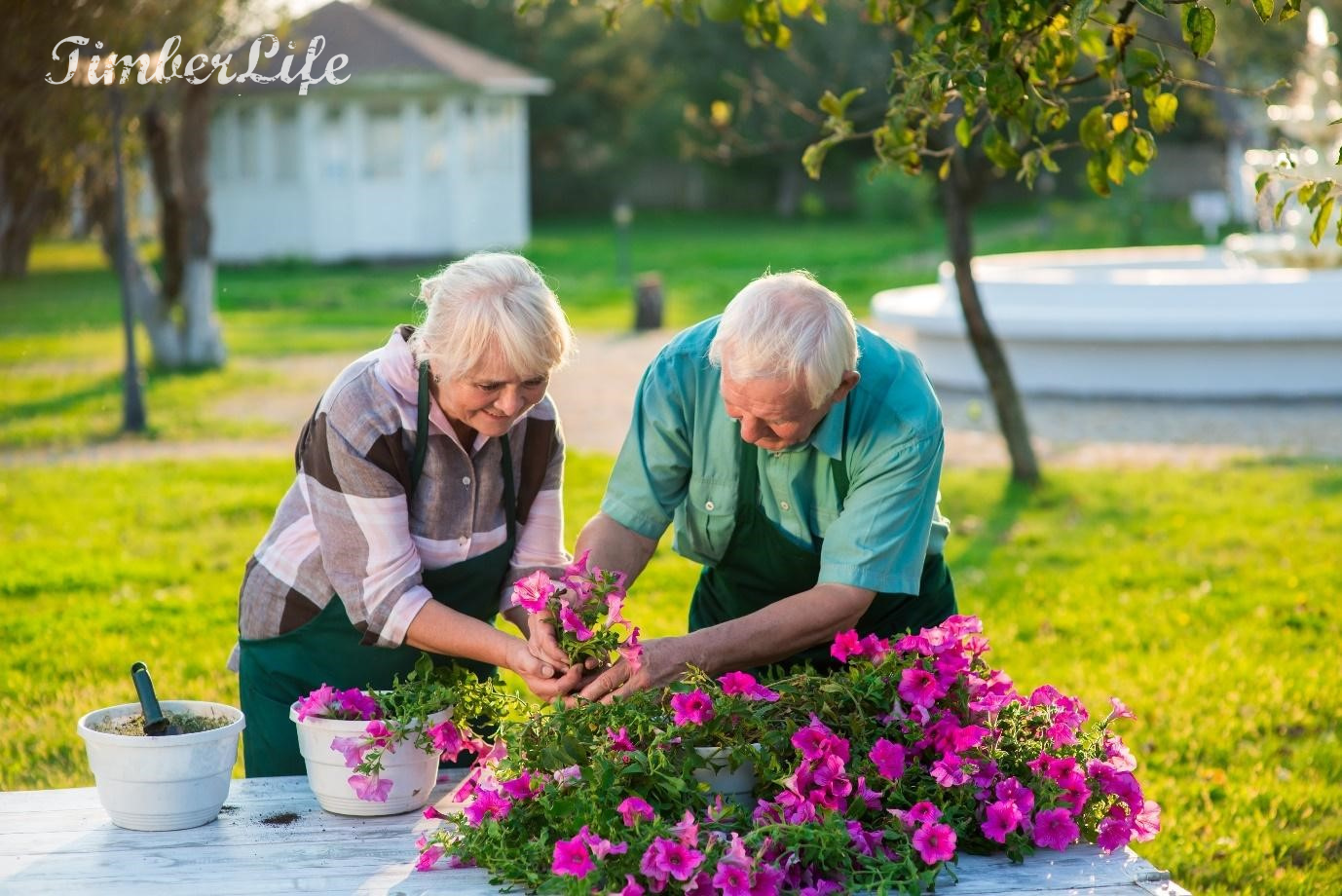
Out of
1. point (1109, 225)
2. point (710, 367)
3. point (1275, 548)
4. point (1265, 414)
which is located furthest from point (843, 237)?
point (710, 367)

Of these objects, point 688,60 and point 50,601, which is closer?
point 50,601

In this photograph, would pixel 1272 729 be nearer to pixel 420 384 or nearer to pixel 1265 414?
pixel 420 384

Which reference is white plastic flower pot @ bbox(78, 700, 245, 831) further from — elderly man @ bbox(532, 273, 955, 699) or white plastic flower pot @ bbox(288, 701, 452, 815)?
elderly man @ bbox(532, 273, 955, 699)

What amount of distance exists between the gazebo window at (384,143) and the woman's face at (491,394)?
78.8ft

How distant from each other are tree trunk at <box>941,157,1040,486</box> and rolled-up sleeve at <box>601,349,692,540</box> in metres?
4.68

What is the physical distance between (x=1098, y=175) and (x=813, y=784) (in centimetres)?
153

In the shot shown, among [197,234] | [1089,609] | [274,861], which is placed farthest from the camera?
[197,234]

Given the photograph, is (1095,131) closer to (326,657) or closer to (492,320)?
(492,320)

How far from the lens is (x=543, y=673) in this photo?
2480 mm

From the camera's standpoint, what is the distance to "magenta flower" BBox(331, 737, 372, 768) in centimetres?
240

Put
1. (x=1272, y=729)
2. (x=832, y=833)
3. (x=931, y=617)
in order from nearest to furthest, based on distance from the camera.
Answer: (x=832, y=833), (x=931, y=617), (x=1272, y=729)

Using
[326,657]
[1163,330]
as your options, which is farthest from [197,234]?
[326,657]

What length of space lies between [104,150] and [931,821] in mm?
10329

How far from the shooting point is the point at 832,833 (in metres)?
2.09
